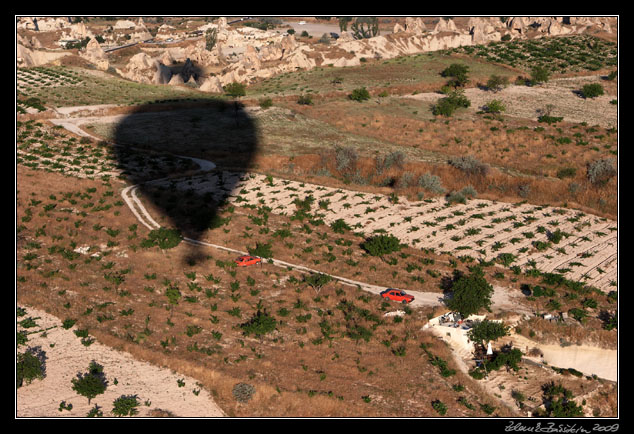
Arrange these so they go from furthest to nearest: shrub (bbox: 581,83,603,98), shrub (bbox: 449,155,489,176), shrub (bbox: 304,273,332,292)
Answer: shrub (bbox: 581,83,603,98), shrub (bbox: 449,155,489,176), shrub (bbox: 304,273,332,292)

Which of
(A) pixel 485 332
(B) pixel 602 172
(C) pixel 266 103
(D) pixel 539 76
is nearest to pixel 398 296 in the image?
(A) pixel 485 332

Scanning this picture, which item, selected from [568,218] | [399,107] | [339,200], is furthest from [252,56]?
[568,218]

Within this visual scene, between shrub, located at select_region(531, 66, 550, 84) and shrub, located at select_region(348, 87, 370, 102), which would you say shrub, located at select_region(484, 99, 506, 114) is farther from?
shrub, located at select_region(348, 87, 370, 102)

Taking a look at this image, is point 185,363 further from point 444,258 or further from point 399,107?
point 399,107

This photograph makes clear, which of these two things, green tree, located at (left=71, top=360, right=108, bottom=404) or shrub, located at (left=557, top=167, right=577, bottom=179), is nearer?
green tree, located at (left=71, top=360, right=108, bottom=404)

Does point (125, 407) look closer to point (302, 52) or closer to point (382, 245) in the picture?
point (382, 245)

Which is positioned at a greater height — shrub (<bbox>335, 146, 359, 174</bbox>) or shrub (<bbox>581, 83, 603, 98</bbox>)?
shrub (<bbox>581, 83, 603, 98</bbox>)

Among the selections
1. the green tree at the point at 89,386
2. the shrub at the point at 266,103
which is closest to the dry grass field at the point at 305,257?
the green tree at the point at 89,386

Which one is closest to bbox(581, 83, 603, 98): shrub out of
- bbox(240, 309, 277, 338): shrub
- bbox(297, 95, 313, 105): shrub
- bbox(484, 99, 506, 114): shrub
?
bbox(484, 99, 506, 114): shrub
